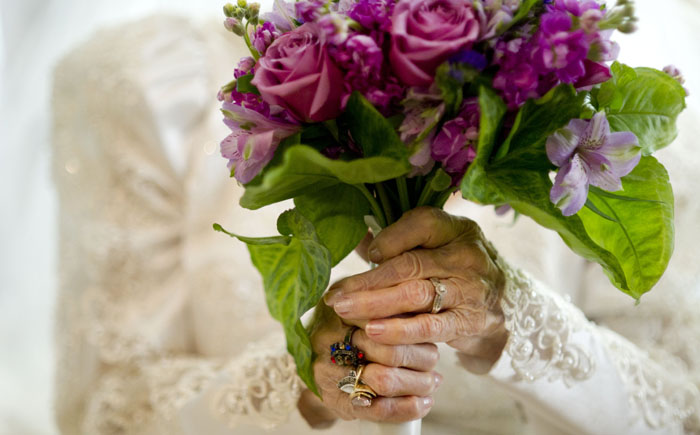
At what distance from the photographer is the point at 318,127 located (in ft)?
1.46

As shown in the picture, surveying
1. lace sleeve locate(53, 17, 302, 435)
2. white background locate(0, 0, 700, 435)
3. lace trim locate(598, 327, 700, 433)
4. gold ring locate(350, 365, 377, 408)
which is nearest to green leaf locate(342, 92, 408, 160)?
gold ring locate(350, 365, 377, 408)

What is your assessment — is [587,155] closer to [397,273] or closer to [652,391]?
[397,273]

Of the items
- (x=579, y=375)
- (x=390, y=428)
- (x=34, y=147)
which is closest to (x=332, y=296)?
(x=390, y=428)

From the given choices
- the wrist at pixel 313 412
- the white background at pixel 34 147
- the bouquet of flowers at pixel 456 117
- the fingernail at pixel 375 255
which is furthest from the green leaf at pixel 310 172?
the white background at pixel 34 147

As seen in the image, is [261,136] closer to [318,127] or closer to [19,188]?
[318,127]

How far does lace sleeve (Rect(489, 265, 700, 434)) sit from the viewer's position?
592mm

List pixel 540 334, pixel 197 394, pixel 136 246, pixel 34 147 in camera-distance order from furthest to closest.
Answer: pixel 34 147
pixel 136 246
pixel 197 394
pixel 540 334

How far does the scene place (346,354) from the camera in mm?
510

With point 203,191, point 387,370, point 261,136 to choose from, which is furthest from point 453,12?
point 203,191

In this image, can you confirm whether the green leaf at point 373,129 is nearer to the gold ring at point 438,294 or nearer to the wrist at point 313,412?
the gold ring at point 438,294

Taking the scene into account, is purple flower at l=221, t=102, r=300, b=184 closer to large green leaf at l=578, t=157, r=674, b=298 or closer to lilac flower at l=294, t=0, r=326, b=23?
lilac flower at l=294, t=0, r=326, b=23

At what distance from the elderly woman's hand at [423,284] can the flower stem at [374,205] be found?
2 centimetres

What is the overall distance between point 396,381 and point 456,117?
0.76ft

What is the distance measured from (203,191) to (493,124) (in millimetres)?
686
